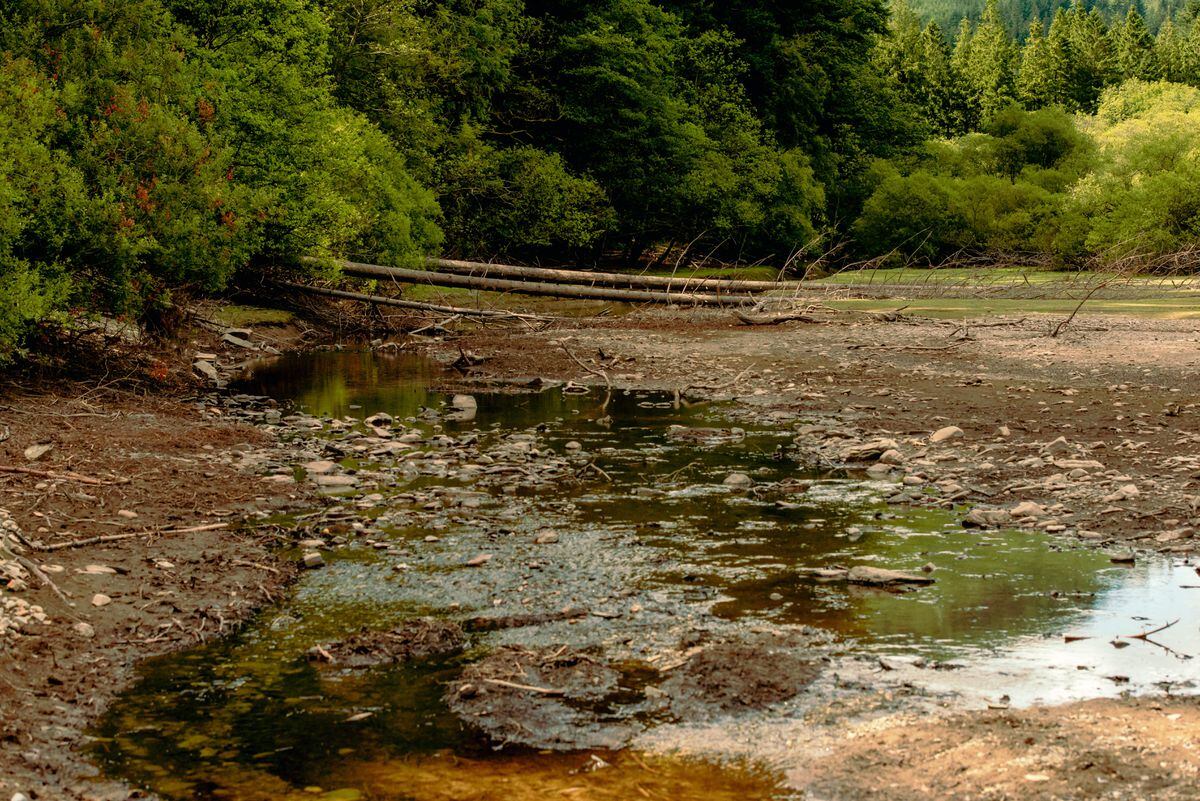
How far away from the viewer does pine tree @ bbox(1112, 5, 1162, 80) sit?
119 meters

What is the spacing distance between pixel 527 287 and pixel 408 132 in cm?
732

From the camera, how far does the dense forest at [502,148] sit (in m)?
18.0

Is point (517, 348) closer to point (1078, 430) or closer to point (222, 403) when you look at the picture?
point (222, 403)

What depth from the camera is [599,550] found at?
34.1ft

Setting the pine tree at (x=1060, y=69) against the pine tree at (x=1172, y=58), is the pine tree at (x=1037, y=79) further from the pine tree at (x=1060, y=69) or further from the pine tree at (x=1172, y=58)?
the pine tree at (x=1172, y=58)

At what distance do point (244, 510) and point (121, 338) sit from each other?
34.0ft

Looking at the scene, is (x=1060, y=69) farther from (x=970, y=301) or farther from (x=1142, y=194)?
(x=970, y=301)

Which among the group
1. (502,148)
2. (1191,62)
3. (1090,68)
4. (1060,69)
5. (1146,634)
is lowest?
(1146,634)

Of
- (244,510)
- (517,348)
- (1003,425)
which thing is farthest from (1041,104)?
(244,510)

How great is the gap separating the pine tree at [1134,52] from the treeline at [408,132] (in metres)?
60.2

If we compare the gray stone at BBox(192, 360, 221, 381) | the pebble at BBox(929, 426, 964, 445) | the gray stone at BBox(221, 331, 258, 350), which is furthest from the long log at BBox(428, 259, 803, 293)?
A: the pebble at BBox(929, 426, 964, 445)

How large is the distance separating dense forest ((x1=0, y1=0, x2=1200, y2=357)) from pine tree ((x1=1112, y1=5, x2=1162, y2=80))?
981 inches

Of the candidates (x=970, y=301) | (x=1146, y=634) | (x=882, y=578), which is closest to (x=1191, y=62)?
(x=970, y=301)

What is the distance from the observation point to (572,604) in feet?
Result: 29.0
